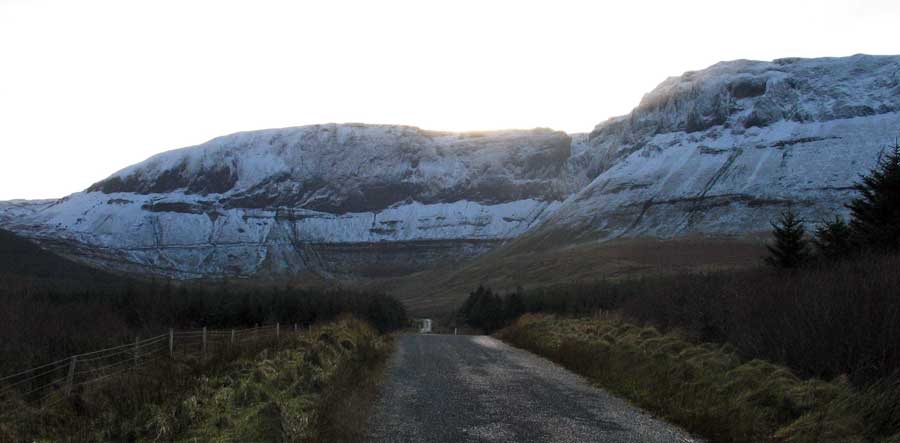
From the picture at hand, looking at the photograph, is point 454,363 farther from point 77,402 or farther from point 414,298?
point 414,298

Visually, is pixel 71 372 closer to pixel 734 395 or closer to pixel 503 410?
pixel 503 410

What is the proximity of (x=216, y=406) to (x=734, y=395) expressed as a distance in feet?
29.1

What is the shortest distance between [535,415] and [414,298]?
181 m

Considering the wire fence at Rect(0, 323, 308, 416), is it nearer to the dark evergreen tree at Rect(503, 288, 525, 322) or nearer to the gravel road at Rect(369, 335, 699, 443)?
the gravel road at Rect(369, 335, 699, 443)

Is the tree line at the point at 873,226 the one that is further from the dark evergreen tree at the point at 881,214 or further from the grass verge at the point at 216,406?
the grass verge at the point at 216,406

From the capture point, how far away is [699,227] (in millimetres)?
188750

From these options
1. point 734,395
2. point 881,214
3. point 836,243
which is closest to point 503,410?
point 734,395

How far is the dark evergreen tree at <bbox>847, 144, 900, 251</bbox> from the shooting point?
84.3 ft

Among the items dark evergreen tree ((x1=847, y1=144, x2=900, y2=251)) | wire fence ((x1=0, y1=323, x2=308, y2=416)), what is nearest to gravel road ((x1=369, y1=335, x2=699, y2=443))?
wire fence ((x1=0, y1=323, x2=308, y2=416))

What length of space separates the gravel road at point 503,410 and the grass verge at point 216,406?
Answer: 2.23ft

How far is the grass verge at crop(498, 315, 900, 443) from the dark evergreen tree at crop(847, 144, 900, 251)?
9.59m

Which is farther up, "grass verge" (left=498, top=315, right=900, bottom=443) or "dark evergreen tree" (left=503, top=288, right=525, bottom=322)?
"grass verge" (left=498, top=315, right=900, bottom=443)

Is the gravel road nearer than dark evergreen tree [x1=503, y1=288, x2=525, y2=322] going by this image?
Yes

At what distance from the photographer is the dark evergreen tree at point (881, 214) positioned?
2570cm
